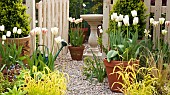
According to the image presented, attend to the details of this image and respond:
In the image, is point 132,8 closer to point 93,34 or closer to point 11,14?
point 11,14

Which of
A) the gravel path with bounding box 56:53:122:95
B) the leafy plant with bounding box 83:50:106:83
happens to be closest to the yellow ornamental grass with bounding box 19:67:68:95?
the gravel path with bounding box 56:53:122:95

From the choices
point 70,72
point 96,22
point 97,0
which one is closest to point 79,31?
point 96,22

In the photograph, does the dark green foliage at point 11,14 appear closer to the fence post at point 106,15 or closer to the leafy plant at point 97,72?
the leafy plant at point 97,72

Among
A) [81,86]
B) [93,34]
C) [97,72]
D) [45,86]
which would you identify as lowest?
[81,86]

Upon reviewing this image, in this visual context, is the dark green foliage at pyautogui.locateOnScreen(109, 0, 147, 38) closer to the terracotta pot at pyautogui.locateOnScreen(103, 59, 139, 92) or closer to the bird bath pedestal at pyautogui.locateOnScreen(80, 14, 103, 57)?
the terracotta pot at pyautogui.locateOnScreen(103, 59, 139, 92)

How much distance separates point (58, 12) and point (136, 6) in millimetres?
2033

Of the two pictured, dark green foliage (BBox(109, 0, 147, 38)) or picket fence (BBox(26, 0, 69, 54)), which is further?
picket fence (BBox(26, 0, 69, 54))

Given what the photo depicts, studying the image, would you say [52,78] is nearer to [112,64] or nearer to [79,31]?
[112,64]

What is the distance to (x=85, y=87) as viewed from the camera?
4.37 metres

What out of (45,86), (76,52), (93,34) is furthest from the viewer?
(93,34)

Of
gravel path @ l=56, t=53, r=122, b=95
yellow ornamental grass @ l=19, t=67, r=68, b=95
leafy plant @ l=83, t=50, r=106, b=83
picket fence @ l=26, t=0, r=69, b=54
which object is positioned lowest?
gravel path @ l=56, t=53, r=122, b=95

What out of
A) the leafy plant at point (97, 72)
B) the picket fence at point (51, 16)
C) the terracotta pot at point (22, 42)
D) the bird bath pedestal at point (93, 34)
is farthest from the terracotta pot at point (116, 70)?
the bird bath pedestal at point (93, 34)

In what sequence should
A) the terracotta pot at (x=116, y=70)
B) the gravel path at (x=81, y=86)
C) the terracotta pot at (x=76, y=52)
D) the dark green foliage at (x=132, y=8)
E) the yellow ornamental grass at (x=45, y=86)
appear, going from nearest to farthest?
the yellow ornamental grass at (x=45, y=86) → the terracotta pot at (x=116, y=70) → the gravel path at (x=81, y=86) → the dark green foliage at (x=132, y=8) → the terracotta pot at (x=76, y=52)

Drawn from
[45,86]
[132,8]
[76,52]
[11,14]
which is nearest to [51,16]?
[76,52]
